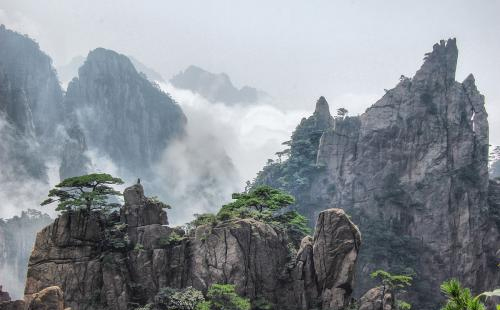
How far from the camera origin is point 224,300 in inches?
1451

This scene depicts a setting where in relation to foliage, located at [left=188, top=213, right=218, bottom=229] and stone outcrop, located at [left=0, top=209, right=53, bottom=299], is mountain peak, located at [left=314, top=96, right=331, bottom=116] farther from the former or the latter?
stone outcrop, located at [left=0, top=209, right=53, bottom=299]

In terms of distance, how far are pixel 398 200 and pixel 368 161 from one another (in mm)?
9563

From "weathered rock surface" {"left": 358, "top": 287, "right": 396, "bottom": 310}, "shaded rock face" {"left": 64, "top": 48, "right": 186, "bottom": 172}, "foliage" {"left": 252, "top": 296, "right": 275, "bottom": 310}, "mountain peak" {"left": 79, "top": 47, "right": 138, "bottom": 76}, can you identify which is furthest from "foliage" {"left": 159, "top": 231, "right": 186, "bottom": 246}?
"mountain peak" {"left": 79, "top": 47, "right": 138, "bottom": 76}

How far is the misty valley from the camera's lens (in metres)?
39.4

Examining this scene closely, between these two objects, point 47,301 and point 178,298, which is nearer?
point 47,301

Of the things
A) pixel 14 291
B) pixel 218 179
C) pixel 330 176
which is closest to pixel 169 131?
pixel 218 179

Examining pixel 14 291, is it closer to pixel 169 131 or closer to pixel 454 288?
pixel 169 131

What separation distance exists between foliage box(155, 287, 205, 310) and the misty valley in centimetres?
17

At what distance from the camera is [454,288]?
1115 centimetres

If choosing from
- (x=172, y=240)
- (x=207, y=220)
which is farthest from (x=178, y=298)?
(x=207, y=220)

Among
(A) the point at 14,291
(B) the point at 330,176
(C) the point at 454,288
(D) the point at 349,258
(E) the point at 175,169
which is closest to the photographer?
(C) the point at 454,288

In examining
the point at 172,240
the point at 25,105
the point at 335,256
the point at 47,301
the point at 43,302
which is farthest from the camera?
the point at 25,105

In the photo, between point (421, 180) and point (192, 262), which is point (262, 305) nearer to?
point (192, 262)

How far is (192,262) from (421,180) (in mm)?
50433
